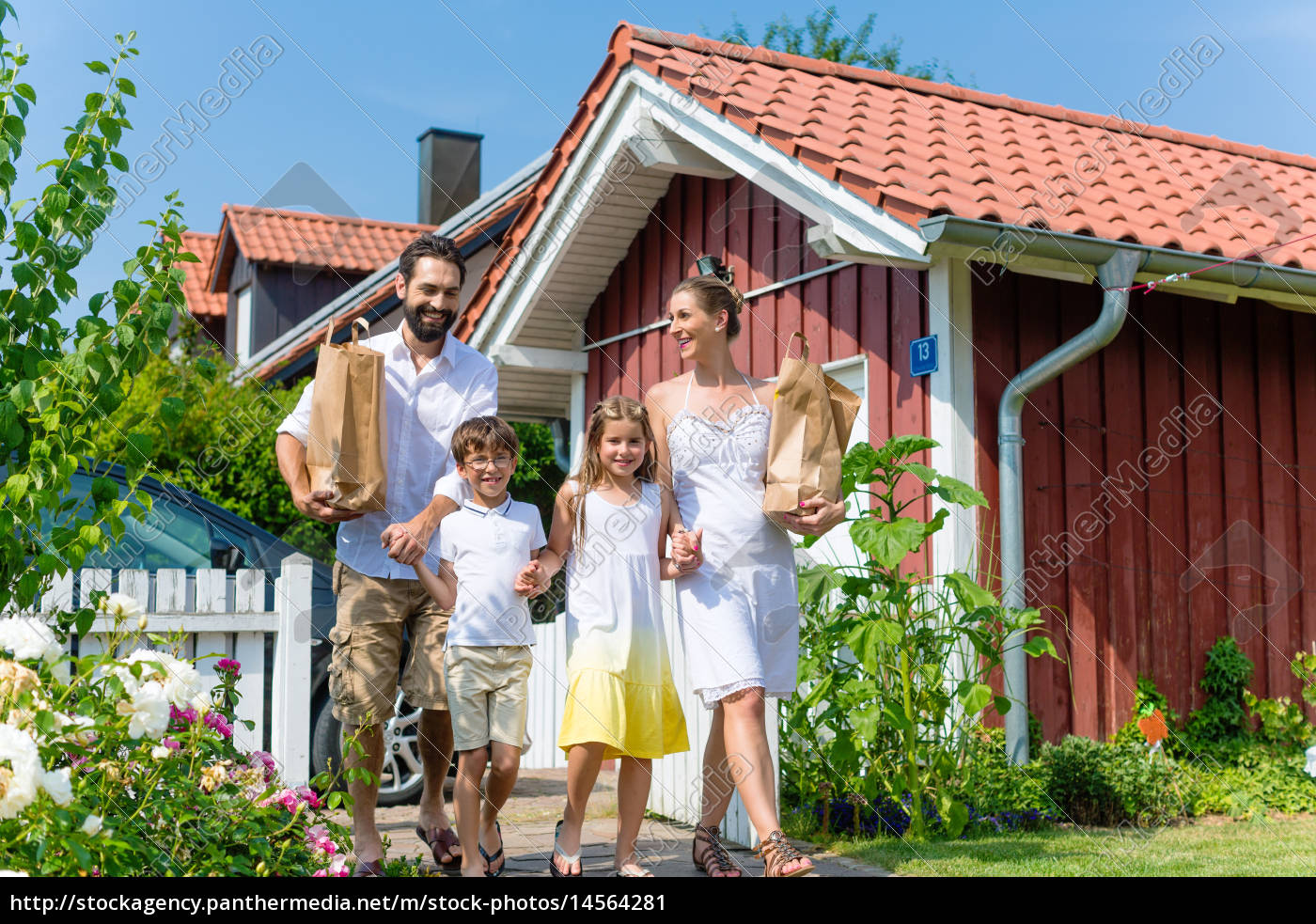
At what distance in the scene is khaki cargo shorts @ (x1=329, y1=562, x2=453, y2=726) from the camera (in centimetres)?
407

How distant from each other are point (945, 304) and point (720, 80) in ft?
8.14

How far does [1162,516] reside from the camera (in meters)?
7.12

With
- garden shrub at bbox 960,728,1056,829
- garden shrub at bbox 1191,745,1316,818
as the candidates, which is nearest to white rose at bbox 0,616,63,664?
garden shrub at bbox 960,728,1056,829

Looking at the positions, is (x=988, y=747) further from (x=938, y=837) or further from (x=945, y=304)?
(x=945, y=304)

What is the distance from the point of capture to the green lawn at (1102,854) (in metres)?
4.42

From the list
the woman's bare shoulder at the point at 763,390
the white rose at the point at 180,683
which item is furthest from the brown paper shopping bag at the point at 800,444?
the white rose at the point at 180,683

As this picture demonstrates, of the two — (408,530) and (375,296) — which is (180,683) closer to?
(408,530)

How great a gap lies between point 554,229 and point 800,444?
528 centimetres

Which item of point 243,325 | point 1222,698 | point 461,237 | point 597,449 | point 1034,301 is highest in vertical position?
point 243,325

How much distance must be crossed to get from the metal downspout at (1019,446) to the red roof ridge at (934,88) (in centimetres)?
343

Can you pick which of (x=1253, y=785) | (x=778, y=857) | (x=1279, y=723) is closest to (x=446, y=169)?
(x=1279, y=723)

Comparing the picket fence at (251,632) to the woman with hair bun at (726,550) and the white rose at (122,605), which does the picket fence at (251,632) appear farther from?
the white rose at (122,605)

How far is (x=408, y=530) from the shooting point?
395 centimetres
